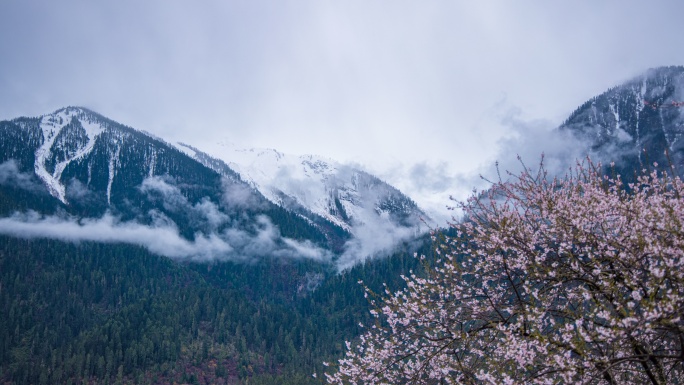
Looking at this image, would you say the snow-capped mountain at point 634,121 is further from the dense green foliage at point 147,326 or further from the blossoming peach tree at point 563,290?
the blossoming peach tree at point 563,290

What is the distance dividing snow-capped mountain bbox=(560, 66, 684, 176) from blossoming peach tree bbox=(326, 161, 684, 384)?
16853cm

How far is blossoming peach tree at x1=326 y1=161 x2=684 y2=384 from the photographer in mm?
6203

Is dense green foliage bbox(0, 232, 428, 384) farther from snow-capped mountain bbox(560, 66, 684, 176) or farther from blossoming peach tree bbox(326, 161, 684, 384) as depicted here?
blossoming peach tree bbox(326, 161, 684, 384)

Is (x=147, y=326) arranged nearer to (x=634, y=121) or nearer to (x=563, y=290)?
(x=563, y=290)

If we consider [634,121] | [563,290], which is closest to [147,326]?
[563,290]

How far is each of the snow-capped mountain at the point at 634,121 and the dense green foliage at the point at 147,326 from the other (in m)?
95.0

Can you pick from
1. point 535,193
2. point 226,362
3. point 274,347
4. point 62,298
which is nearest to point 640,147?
point 274,347

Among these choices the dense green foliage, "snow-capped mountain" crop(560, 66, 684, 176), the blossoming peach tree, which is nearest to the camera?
the blossoming peach tree

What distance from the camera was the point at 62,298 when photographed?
17025 cm

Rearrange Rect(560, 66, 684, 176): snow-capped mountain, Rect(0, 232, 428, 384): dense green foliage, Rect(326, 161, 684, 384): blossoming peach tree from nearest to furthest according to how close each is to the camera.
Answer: Rect(326, 161, 684, 384): blossoming peach tree
Rect(0, 232, 428, 384): dense green foliage
Rect(560, 66, 684, 176): snow-capped mountain

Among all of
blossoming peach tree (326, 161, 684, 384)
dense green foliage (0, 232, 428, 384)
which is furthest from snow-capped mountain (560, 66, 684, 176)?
blossoming peach tree (326, 161, 684, 384)

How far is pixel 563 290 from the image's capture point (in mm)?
8047

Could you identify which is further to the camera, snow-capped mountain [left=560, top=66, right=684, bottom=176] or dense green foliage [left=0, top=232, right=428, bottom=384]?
snow-capped mountain [left=560, top=66, right=684, bottom=176]

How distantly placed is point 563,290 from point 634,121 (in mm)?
211151
